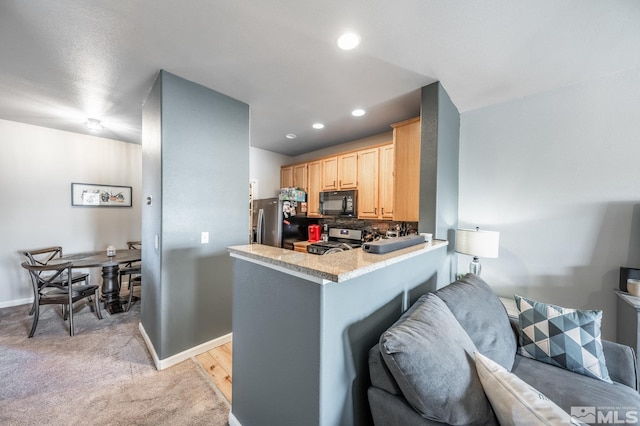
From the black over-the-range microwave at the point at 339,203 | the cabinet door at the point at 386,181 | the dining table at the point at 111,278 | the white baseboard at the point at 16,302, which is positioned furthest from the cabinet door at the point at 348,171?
the white baseboard at the point at 16,302

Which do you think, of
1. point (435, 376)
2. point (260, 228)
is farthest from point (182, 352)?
point (435, 376)

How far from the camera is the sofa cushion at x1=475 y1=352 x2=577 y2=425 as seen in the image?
0.73 meters

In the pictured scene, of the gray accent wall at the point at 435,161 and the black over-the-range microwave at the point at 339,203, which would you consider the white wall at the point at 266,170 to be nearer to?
the black over-the-range microwave at the point at 339,203

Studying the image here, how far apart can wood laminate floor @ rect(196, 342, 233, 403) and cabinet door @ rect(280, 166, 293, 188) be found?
298 centimetres

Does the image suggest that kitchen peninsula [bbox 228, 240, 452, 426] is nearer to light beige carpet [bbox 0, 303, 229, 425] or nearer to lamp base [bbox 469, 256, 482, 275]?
light beige carpet [bbox 0, 303, 229, 425]

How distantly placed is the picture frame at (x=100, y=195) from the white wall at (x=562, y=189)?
5.31 m

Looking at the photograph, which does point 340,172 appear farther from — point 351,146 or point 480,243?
point 480,243

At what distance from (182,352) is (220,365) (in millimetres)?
389

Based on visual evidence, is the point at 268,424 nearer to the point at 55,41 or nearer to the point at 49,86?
the point at 55,41

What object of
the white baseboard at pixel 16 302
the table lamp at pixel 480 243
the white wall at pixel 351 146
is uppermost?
the white wall at pixel 351 146

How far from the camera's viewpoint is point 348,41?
1.63 m

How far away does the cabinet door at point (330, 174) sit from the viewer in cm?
390

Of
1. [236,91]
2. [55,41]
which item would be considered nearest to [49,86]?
[55,41]

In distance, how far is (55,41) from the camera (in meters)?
1.67
